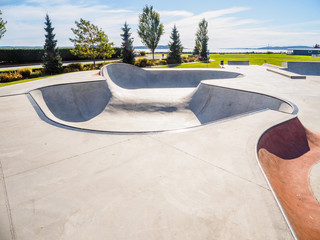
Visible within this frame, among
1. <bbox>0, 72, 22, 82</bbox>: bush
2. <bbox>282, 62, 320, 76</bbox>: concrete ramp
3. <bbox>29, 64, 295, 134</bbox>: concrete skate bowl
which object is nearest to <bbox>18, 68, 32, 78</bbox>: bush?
<bbox>0, 72, 22, 82</bbox>: bush

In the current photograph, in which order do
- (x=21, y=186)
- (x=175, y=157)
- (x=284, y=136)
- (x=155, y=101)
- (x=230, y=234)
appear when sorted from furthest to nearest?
(x=155, y=101)
(x=284, y=136)
(x=175, y=157)
(x=21, y=186)
(x=230, y=234)

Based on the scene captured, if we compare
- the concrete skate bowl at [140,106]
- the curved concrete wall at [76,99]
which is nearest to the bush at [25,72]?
the concrete skate bowl at [140,106]

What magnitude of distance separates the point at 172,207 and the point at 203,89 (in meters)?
12.6

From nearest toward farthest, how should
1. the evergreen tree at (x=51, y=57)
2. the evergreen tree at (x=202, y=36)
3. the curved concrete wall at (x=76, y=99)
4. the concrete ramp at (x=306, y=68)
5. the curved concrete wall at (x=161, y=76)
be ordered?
the curved concrete wall at (x=76, y=99) → the curved concrete wall at (x=161, y=76) → the evergreen tree at (x=51, y=57) → the concrete ramp at (x=306, y=68) → the evergreen tree at (x=202, y=36)

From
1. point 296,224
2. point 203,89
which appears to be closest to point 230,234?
point 296,224

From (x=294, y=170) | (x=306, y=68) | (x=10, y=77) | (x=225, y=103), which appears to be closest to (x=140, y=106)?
(x=225, y=103)

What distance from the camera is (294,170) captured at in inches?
216

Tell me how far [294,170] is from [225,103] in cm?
754

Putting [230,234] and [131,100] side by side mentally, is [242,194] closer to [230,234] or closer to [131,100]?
[230,234]

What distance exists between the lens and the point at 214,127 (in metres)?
6.60

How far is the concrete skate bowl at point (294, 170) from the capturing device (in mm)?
3557

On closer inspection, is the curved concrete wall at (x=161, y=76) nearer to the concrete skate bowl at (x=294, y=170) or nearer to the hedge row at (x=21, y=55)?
the concrete skate bowl at (x=294, y=170)

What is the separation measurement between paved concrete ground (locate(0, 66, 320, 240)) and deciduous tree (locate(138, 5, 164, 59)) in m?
39.4

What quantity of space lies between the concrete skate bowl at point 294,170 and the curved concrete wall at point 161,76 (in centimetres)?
1575
